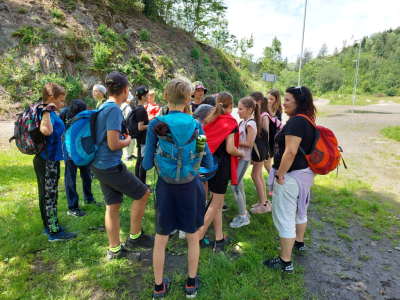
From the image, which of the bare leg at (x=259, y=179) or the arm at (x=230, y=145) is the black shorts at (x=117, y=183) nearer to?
the arm at (x=230, y=145)

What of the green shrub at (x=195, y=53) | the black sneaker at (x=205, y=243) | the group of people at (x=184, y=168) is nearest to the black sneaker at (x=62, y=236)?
the group of people at (x=184, y=168)

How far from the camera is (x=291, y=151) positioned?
2.51m

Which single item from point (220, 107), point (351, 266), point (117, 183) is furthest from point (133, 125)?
point (351, 266)

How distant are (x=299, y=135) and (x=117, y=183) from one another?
6.67 ft

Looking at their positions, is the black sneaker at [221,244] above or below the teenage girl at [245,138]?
below

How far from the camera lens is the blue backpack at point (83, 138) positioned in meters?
2.50

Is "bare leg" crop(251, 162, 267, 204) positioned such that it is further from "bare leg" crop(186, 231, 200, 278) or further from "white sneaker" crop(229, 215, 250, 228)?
"bare leg" crop(186, 231, 200, 278)

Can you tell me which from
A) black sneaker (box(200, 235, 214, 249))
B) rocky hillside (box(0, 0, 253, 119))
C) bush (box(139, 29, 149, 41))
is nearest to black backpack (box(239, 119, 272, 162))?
black sneaker (box(200, 235, 214, 249))

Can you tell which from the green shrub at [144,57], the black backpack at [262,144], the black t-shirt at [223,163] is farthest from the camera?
the green shrub at [144,57]

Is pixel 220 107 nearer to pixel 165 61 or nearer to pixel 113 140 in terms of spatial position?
pixel 113 140

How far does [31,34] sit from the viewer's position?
1377 centimetres

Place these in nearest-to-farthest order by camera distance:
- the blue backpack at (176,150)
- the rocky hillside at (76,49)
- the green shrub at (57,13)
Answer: the blue backpack at (176,150) < the rocky hillside at (76,49) < the green shrub at (57,13)

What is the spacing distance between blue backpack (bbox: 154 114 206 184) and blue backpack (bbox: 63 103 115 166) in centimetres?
83

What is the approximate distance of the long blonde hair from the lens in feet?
9.44
